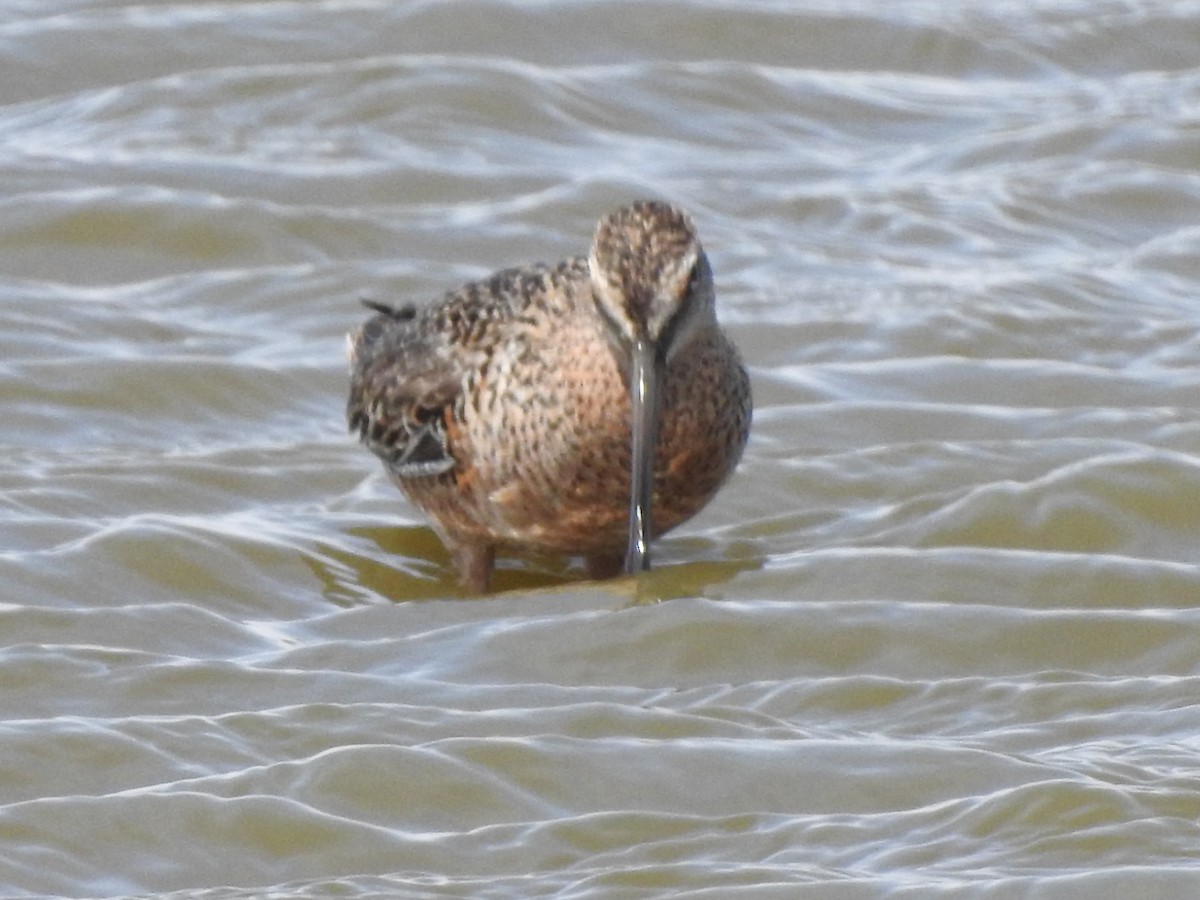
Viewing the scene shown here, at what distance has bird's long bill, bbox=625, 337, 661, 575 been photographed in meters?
6.53

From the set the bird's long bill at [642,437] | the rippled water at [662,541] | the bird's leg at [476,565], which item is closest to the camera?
the rippled water at [662,541]

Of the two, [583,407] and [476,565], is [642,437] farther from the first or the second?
[476,565]

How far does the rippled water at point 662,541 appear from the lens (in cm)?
514

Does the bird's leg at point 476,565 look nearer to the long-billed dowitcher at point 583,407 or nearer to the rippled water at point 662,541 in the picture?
the long-billed dowitcher at point 583,407

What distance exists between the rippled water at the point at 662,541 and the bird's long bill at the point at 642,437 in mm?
174

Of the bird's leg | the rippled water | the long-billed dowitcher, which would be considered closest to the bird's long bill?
the long-billed dowitcher

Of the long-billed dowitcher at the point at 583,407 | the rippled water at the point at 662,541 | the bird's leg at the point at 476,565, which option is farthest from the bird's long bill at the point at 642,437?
the bird's leg at the point at 476,565

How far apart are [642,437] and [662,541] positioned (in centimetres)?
89

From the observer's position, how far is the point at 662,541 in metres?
7.43

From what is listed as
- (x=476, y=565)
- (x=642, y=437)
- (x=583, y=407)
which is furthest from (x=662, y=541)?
(x=642, y=437)

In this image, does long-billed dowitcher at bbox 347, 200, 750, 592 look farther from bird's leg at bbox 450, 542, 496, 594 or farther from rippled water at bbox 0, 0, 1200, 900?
rippled water at bbox 0, 0, 1200, 900

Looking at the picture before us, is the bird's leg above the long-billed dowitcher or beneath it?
beneath

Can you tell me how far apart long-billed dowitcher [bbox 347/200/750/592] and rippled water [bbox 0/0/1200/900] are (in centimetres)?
20

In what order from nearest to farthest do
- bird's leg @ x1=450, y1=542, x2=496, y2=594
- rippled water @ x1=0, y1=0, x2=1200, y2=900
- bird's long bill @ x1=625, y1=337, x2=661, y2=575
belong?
rippled water @ x1=0, y1=0, x2=1200, y2=900 < bird's long bill @ x1=625, y1=337, x2=661, y2=575 < bird's leg @ x1=450, y1=542, x2=496, y2=594
